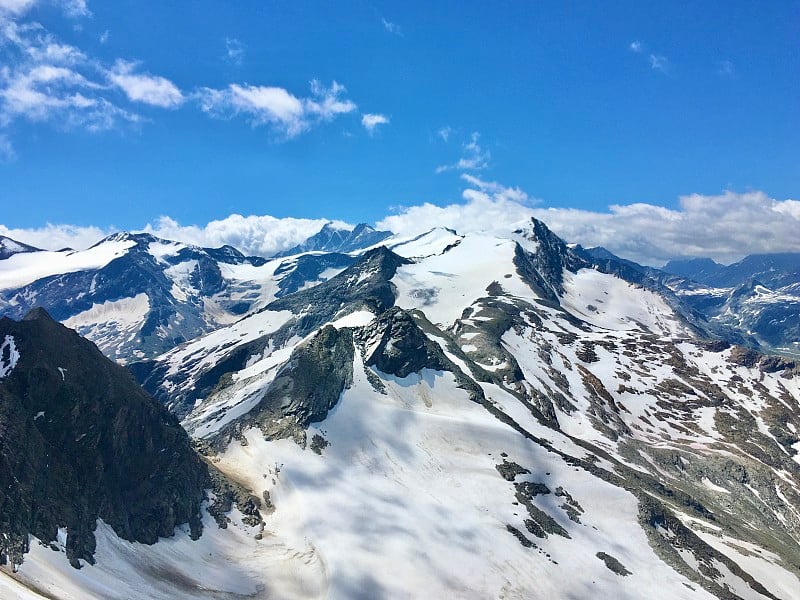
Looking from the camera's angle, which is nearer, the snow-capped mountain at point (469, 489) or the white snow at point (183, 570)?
the white snow at point (183, 570)

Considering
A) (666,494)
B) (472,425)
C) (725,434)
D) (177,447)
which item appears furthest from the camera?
(725,434)

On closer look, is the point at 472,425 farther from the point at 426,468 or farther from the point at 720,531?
the point at 720,531

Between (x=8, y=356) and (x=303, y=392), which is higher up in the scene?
(x=303, y=392)

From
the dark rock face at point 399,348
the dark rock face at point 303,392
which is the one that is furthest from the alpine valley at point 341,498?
the dark rock face at point 399,348

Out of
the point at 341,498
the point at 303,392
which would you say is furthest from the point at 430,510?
the point at 303,392

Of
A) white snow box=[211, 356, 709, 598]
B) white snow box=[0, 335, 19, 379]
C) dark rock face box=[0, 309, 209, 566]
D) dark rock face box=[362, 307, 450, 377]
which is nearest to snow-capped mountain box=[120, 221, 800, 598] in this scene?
white snow box=[211, 356, 709, 598]

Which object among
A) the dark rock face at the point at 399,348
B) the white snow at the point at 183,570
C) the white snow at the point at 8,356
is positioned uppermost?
the dark rock face at the point at 399,348

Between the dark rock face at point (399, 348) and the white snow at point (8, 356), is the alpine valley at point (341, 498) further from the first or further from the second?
the dark rock face at point (399, 348)

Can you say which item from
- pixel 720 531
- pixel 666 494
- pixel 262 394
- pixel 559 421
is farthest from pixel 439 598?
pixel 559 421

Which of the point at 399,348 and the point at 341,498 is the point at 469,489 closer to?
the point at 341,498
